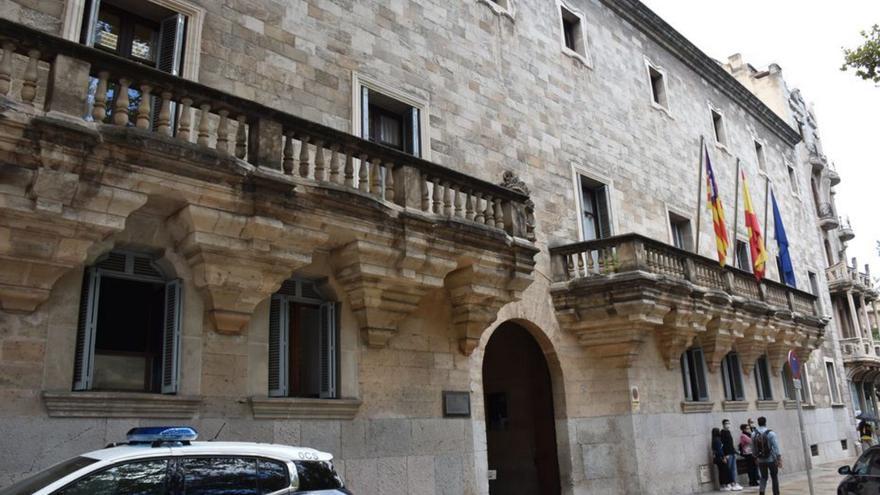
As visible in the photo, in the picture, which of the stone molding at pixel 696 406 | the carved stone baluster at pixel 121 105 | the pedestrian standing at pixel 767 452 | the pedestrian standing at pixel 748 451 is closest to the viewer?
the carved stone baluster at pixel 121 105

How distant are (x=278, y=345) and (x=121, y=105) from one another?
3622 mm

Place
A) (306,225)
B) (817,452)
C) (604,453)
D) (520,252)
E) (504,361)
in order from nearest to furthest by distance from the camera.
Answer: (306,225) → (520,252) → (604,453) → (504,361) → (817,452)

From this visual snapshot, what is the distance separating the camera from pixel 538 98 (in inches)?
591

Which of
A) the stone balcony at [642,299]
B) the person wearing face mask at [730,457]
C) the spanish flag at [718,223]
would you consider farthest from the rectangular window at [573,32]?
the person wearing face mask at [730,457]

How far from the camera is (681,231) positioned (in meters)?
19.2

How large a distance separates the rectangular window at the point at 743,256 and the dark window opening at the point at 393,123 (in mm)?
14086

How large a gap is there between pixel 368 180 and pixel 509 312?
4408mm

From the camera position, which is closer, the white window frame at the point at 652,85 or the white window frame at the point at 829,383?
the white window frame at the point at 652,85

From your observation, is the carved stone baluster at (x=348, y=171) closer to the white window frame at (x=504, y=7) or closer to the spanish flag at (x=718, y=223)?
the white window frame at (x=504, y=7)

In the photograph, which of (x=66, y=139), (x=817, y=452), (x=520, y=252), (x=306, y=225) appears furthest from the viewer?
(x=817, y=452)

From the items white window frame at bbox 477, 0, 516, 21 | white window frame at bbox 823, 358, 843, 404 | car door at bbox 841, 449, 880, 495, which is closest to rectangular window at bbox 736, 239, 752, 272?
white window frame at bbox 823, 358, 843, 404

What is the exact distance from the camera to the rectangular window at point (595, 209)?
15688 millimetres

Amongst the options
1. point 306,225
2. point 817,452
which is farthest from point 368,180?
point 817,452

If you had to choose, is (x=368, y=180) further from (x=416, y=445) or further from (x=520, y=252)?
(x=416, y=445)
